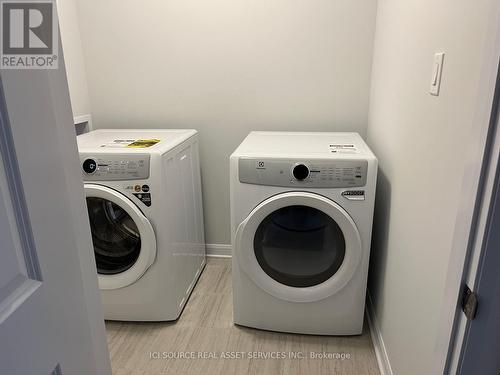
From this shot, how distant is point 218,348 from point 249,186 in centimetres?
78

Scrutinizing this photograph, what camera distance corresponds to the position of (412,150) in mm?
1250

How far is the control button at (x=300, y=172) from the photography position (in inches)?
60.3

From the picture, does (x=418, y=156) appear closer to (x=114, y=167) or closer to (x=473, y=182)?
(x=473, y=182)

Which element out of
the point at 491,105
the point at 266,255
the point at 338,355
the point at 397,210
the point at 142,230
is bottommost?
the point at 338,355

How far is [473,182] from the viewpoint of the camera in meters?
0.65

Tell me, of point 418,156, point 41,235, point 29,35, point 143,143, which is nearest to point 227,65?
point 143,143

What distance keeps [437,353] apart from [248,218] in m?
0.91

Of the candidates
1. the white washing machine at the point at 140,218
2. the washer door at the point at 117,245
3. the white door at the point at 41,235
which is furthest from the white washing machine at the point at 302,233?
the white door at the point at 41,235

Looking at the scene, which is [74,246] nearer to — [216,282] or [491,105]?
[491,105]

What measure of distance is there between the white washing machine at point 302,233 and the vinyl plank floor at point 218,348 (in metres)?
0.06

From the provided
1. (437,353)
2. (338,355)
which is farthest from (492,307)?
(338,355)

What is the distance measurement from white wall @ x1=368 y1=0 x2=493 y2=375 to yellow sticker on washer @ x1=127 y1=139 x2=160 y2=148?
42.8 inches

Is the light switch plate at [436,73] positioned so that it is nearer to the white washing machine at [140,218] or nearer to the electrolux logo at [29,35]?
the electrolux logo at [29,35]

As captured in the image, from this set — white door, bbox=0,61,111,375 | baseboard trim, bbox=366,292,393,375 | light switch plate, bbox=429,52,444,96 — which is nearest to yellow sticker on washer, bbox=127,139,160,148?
white door, bbox=0,61,111,375
